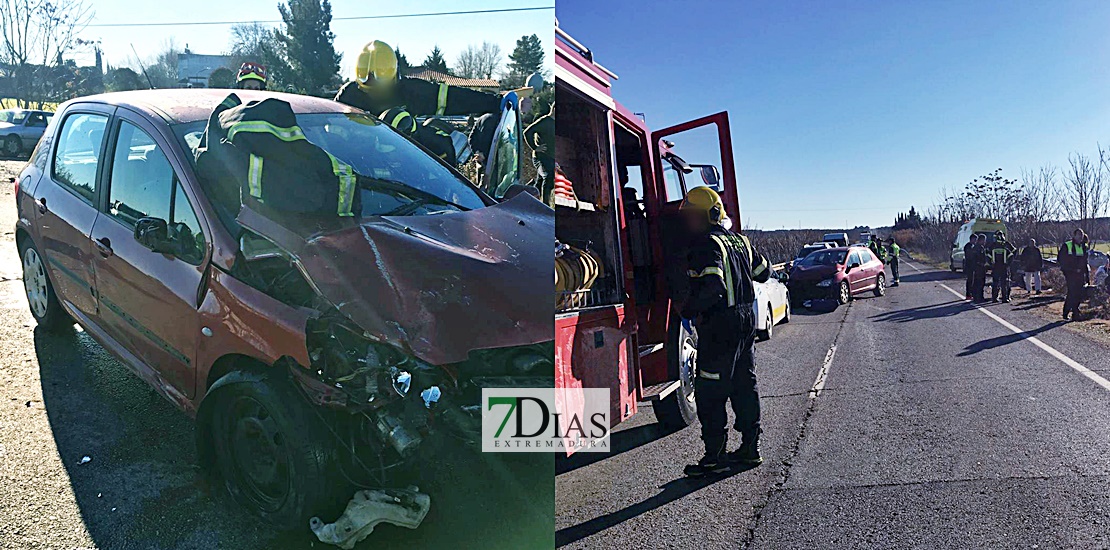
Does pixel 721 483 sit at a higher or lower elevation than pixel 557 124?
lower

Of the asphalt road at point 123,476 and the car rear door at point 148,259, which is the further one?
the car rear door at point 148,259

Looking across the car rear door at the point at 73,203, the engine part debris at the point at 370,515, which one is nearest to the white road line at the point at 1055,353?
the engine part debris at the point at 370,515

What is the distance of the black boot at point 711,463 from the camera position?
4.22 metres

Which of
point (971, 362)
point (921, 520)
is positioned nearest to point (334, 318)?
point (921, 520)

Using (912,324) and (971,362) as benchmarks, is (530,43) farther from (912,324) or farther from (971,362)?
(912,324)

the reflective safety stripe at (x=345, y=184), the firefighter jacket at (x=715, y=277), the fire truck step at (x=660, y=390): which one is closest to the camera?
the reflective safety stripe at (x=345, y=184)

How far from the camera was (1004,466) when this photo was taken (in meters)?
4.10

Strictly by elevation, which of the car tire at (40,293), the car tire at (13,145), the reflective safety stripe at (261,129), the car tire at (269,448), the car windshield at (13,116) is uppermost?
the car windshield at (13,116)

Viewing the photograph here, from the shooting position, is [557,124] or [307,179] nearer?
[307,179]

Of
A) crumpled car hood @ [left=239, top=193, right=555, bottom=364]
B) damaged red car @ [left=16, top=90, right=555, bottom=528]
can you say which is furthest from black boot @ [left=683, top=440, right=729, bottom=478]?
crumpled car hood @ [left=239, top=193, right=555, bottom=364]

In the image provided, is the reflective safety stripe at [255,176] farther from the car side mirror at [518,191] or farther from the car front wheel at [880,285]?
the car front wheel at [880,285]

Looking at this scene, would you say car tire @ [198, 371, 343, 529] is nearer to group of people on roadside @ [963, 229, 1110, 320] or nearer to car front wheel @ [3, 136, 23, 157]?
car front wheel @ [3, 136, 23, 157]

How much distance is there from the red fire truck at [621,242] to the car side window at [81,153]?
6.88 feet

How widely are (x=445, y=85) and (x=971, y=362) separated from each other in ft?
20.9
